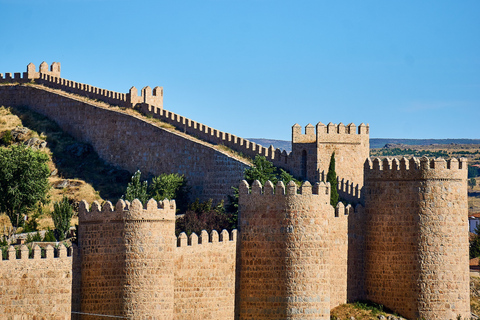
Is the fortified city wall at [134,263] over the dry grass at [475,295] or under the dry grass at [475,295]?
over

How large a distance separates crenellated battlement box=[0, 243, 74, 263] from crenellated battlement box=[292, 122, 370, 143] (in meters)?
18.1

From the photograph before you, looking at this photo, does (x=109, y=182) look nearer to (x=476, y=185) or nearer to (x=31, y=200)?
(x=31, y=200)

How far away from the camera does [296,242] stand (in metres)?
40.4

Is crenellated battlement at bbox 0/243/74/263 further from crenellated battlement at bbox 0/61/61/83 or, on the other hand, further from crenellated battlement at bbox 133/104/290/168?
crenellated battlement at bbox 0/61/61/83

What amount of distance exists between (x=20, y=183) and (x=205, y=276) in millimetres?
16325

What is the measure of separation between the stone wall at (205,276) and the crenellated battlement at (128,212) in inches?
54.9

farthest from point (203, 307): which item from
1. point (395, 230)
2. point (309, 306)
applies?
point (395, 230)

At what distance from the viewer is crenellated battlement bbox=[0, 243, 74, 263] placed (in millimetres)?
36375

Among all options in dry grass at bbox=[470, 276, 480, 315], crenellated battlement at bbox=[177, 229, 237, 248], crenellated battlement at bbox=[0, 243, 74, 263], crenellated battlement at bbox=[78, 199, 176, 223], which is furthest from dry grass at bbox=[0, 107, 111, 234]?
dry grass at bbox=[470, 276, 480, 315]

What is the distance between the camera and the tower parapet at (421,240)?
43.1 meters

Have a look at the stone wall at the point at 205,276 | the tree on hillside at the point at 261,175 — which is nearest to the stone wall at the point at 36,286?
the stone wall at the point at 205,276

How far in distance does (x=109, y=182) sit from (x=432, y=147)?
80.6m

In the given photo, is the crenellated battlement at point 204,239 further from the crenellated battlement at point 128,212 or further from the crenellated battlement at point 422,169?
the crenellated battlement at point 422,169

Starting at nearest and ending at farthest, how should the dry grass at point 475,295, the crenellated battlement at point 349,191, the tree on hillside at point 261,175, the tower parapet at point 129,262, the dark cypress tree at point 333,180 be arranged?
the tower parapet at point 129,262, the dark cypress tree at point 333,180, the dry grass at point 475,295, the crenellated battlement at point 349,191, the tree on hillside at point 261,175
